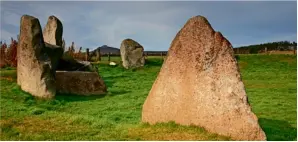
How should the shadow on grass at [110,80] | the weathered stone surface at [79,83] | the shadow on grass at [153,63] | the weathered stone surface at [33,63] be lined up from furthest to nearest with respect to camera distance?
the shadow on grass at [153,63] → the shadow on grass at [110,80] → the weathered stone surface at [79,83] → the weathered stone surface at [33,63]

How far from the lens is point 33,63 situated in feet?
57.9

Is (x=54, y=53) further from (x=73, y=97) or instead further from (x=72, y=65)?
(x=73, y=97)

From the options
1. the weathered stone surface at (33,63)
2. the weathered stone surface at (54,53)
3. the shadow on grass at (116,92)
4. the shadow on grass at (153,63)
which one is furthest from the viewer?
the shadow on grass at (153,63)

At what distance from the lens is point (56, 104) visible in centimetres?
1636

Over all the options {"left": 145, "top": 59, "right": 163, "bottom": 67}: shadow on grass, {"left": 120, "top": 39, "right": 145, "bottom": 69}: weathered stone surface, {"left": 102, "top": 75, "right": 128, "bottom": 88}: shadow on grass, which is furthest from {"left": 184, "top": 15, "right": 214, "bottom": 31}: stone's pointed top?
{"left": 145, "top": 59, "right": 163, "bottom": 67}: shadow on grass

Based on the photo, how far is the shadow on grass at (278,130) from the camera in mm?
10320

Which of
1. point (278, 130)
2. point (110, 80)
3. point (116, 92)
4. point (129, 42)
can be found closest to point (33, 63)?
point (116, 92)

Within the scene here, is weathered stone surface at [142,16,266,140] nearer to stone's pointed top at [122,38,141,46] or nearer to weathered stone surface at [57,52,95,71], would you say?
weathered stone surface at [57,52,95,71]

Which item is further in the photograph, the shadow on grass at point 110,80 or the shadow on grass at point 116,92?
the shadow on grass at point 110,80

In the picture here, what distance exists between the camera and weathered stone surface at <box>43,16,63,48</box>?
25.4 m

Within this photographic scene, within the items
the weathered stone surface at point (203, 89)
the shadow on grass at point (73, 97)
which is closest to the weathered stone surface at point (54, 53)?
the shadow on grass at point (73, 97)

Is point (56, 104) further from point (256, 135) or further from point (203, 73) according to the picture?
point (256, 135)

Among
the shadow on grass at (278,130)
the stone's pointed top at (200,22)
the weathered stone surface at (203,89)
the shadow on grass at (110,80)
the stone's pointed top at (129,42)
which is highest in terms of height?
the stone's pointed top at (129,42)

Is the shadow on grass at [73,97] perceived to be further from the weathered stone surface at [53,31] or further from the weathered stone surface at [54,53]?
the weathered stone surface at [53,31]
